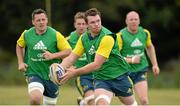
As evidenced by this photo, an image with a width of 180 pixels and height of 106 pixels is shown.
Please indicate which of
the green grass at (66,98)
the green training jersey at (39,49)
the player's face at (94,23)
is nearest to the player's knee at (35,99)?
the green training jersey at (39,49)

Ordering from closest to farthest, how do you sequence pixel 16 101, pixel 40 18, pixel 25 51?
pixel 40 18 < pixel 25 51 < pixel 16 101

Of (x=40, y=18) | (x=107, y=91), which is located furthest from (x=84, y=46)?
(x=40, y=18)

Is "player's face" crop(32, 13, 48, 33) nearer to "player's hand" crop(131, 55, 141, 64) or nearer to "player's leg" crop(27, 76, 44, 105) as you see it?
"player's leg" crop(27, 76, 44, 105)

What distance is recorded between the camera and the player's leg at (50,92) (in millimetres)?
13636

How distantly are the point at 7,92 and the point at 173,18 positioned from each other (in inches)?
832

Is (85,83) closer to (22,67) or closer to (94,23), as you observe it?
(22,67)

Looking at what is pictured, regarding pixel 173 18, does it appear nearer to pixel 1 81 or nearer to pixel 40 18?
pixel 1 81

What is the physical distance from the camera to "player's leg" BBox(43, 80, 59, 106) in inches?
537

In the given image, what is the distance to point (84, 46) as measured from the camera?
11.9 meters

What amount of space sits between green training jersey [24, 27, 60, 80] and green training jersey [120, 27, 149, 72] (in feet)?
6.10

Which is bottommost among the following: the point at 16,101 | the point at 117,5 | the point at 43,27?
the point at 16,101

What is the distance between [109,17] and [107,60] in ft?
107

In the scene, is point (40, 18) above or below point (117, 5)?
below

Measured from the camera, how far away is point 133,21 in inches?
582
